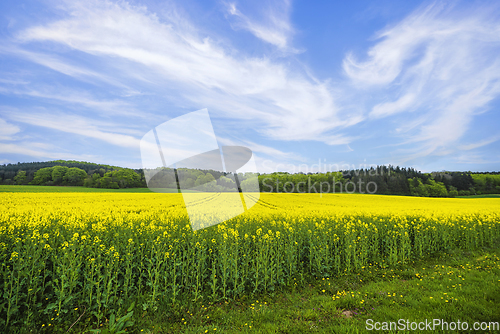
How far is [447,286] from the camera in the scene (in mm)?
6297

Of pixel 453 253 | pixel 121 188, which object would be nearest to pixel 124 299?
pixel 453 253

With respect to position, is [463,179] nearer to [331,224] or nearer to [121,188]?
[331,224]

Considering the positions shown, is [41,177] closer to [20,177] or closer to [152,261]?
[20,177]

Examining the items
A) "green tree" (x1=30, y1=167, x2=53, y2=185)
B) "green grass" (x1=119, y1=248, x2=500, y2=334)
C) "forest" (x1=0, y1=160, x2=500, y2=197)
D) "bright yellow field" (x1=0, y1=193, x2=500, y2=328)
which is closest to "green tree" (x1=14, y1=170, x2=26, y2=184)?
"forest" (x1=0, y1=160, x2=500, y2=197)

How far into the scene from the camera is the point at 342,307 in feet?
17.4

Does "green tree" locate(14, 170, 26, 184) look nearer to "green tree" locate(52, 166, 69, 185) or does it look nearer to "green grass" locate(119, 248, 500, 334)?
"green tree" locate(52, 166, 69, 185)

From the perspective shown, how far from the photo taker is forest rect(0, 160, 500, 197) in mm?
47156

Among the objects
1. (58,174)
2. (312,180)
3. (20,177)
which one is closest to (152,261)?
(58,174)

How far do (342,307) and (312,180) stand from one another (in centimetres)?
7044

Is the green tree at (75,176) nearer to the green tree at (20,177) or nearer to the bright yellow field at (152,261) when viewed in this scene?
the green tree at (20,177)

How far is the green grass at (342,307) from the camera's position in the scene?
4418 millimetres

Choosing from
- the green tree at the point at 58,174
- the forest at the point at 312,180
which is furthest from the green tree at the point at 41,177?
the green tree at the point at 58,174

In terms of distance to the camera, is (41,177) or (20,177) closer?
(20,177)

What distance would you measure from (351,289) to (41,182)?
210 ft
